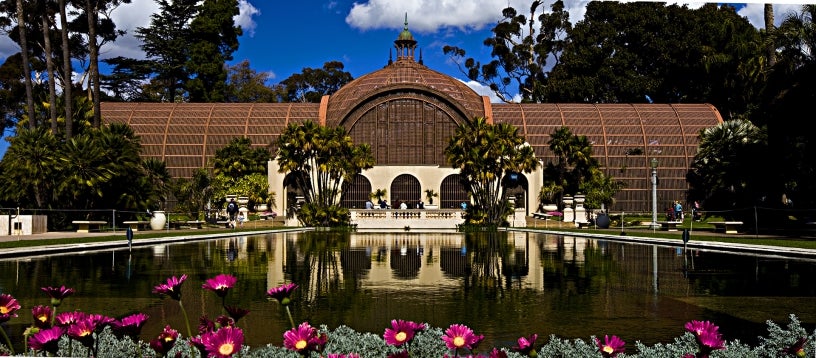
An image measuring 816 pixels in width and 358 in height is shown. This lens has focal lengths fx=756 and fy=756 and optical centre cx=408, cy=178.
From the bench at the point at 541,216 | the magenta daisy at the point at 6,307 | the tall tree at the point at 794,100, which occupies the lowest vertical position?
the bench at the point at 541,216

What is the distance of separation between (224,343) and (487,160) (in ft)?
152

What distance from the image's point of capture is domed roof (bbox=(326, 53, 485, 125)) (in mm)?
65312

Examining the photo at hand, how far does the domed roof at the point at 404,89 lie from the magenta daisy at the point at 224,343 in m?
61.8

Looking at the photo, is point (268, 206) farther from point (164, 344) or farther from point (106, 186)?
point (164, 344)

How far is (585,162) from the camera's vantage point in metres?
59.6

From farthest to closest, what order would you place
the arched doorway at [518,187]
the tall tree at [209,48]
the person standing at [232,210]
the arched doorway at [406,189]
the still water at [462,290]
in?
the tall tree at [209,48] → the arched doorway at [406,189] → the arched doorway at [518,187] → the person standing at [232,210] → the still water at [462,290]

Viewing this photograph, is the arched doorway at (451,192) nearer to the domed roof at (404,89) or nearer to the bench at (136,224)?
the domed roof at (404,89)

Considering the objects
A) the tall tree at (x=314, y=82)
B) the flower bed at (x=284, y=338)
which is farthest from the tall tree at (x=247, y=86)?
the flower bed at (x=284, y=338)

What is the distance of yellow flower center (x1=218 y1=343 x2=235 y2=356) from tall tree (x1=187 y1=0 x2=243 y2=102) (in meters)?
84.0

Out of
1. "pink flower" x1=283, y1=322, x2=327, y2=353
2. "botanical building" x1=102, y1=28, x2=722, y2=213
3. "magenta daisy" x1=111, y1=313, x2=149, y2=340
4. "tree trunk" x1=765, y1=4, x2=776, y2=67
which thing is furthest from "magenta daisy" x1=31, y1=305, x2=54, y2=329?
"botanical building" x1=102, y1=28, x2=722, y2=213

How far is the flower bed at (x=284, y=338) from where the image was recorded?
12.8 feet

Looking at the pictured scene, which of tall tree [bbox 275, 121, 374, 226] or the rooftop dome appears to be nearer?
tall tree [bbox 275, 121, 374, 226]

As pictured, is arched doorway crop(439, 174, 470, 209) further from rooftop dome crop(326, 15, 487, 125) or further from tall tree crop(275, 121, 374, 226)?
tall tree crop(275, 121, 374, 226)

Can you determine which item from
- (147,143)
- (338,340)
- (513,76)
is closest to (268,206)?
(147,143)
